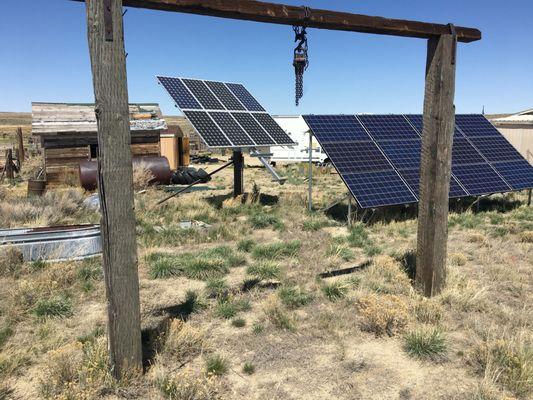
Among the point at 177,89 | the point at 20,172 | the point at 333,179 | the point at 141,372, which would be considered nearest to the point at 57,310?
the point at 141,372

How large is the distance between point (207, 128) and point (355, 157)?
4338 millimetres

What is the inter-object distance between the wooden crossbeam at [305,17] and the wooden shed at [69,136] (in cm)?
1506

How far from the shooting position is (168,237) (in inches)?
353

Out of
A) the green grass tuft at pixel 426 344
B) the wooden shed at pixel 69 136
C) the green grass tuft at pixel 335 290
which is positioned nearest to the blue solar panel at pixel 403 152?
the green grass tuft at pixel 335 290

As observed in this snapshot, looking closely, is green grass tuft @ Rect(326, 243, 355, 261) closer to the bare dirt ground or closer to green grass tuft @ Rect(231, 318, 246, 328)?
the bare dirt ground

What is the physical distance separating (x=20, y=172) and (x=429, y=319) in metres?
23.4

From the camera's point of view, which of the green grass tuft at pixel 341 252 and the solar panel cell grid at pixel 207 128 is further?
the solar panel cell grid at pixel 207 128

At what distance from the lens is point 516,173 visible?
12.7m

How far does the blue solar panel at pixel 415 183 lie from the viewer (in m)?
10.8

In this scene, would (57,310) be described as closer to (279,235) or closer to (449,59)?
(279,235)

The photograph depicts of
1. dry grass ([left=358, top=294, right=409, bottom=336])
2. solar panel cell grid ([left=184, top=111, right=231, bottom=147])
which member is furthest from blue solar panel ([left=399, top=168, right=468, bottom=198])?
dry grass ([left=358, top=294, right=409, bottom=336])

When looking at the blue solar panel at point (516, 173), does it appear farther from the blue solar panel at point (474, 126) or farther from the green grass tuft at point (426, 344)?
the green grass tuft at point (426, 344)

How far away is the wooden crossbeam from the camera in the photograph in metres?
3.98

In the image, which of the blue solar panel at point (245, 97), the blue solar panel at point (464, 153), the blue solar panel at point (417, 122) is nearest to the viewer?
the blue solar panel at point (464, 153)
